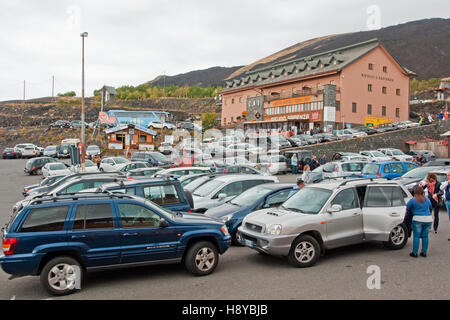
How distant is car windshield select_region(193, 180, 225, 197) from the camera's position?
39.2 ft

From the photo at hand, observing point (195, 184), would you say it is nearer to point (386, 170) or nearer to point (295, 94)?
point (386, 170)

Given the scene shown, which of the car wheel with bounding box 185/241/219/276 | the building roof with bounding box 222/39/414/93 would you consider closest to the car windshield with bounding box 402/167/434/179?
the car wheel with bounding box 185/241/219/276

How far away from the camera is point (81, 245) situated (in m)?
6.35

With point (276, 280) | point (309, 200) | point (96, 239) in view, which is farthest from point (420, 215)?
point (96, 239)

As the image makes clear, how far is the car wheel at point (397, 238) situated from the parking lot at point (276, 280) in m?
0.16

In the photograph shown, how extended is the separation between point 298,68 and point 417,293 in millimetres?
57454

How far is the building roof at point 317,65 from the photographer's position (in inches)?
2125

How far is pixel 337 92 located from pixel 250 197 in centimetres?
4523

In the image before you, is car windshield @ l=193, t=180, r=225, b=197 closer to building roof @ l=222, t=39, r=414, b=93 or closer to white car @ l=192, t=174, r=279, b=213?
white car @ l=192, t=174, r=279, b=213

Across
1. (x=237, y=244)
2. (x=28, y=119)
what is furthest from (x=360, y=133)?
(x=28, y=119)

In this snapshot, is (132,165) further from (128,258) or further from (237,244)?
(128,258)

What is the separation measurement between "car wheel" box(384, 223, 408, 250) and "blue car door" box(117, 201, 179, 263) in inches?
195

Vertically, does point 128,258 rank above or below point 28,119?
below

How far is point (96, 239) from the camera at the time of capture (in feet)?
21.2
